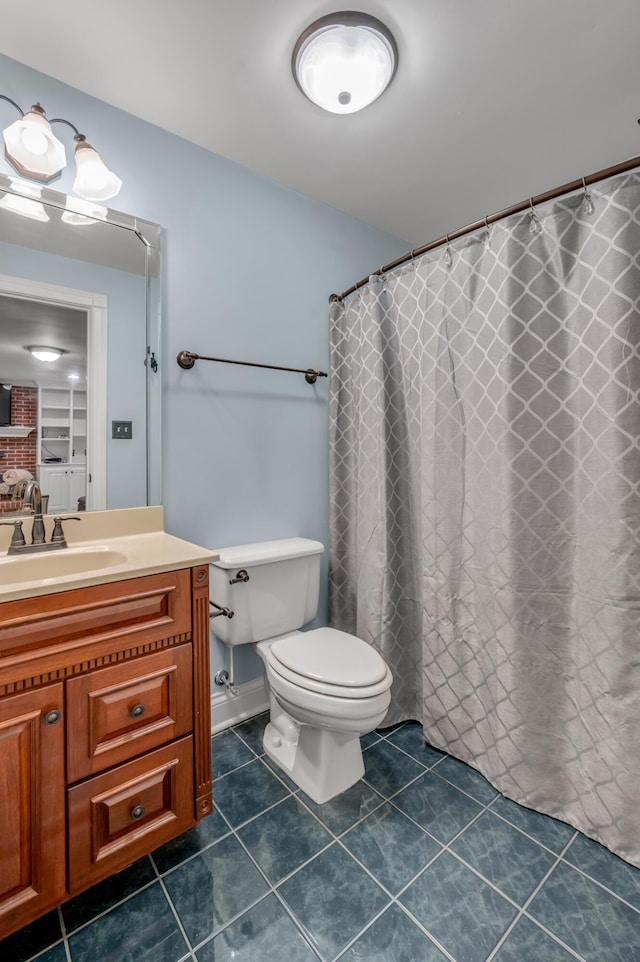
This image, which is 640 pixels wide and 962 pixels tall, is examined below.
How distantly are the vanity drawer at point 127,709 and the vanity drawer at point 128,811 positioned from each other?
0.04 meters

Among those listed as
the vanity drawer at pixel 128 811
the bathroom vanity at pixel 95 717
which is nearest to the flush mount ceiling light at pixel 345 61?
the bathroom vanity at pixel 95 717

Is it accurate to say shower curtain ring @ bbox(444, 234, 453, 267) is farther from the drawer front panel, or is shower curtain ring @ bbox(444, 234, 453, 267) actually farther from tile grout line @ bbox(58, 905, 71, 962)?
tile grout line @ bbox(58, 905, 71, 962)

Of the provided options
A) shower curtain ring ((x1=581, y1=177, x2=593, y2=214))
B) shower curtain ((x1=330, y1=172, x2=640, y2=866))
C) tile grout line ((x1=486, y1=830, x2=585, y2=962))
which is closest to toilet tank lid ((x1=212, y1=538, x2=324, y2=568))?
shower curtain ((x1=330, y1=172, x2=640, y2=866))

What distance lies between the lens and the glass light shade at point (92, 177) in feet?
4.35

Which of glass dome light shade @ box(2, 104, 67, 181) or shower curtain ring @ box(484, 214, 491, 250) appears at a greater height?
glass dome light shade @ box(2, 104, 67, 181)

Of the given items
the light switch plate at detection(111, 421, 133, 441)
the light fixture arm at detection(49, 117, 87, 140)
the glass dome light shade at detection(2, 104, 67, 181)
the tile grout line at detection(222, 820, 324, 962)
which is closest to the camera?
the tile grout line at detection(222, 820, 324, 962)

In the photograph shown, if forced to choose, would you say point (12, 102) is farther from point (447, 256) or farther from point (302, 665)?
point (302, 665)

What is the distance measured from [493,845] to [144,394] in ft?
5.97

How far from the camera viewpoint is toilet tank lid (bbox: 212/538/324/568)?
1.58m

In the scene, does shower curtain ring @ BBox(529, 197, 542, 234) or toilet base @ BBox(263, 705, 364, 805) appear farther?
toilet base @ BBox(263, 705, 364, 805)

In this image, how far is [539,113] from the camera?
58.7 inches

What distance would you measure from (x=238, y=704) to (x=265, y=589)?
0.56m

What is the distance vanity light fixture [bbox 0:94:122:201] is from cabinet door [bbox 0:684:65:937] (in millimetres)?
1471

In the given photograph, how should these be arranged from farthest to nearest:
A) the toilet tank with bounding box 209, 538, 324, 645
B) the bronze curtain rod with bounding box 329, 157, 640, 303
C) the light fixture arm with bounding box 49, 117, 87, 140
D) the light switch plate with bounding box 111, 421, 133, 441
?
the toilet tank with bounding box 209, 538, 324, 645
the light switch plate with bounding box 111, 421, 133, 441
the light fixture arm with bounding box 49, 117, 87, 140
the bronze curtain rod with bounding box 329, 157, 640, 303
